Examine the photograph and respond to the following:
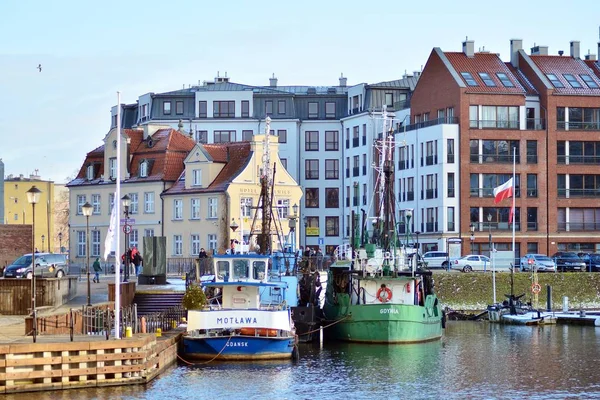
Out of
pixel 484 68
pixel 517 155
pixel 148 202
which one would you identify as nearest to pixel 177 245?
pixel 148 202

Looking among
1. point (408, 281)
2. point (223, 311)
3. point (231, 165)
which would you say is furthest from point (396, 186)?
point (223, 311)

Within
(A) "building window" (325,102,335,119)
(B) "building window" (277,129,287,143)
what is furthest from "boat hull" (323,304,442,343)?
(A) "building window" (325,102,335,119)

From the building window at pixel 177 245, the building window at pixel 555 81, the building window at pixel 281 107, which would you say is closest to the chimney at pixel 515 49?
the building window at pixel 555 81

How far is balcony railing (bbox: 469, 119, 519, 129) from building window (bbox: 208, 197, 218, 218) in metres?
22.7

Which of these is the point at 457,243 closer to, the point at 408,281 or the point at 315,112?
the point at 315,112

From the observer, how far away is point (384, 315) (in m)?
55.8

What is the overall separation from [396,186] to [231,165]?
70.9 ft

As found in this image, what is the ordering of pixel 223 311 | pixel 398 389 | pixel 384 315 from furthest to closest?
pixel 384 315
pixel 223 311
pixel 398 389

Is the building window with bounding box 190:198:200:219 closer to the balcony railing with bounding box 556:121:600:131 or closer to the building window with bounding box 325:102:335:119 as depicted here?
the balcony railing with bounding box 556:121:600:131

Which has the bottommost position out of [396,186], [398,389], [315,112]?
[398,389]

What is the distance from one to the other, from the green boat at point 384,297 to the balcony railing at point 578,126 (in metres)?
44.9

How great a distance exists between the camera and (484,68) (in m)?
107

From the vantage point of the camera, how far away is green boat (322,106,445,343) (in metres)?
55.9

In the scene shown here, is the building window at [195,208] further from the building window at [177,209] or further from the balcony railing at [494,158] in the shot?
the balcony railing at [494,158]
